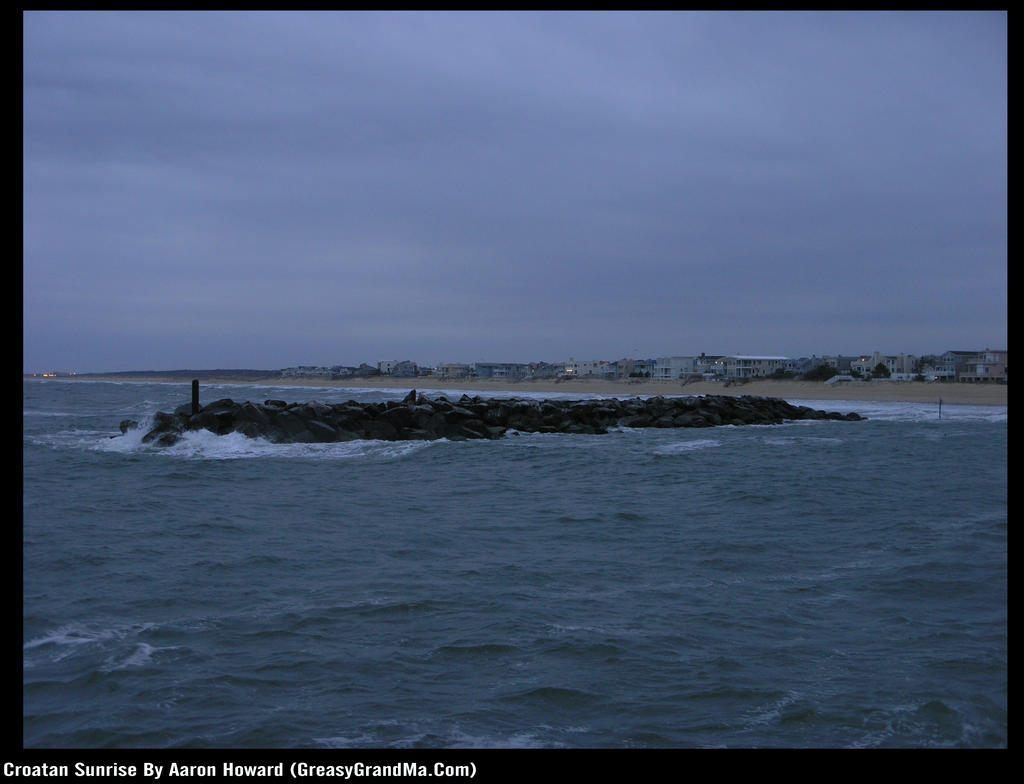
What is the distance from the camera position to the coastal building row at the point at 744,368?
2675 inches

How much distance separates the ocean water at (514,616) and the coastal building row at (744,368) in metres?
30.2

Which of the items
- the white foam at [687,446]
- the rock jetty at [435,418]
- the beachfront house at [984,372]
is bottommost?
the white foam at [687,446]

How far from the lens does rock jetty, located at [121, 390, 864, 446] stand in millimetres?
23438

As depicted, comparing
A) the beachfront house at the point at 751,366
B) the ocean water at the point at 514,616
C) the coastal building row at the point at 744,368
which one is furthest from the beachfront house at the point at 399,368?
the ocean water at the point at 514,616

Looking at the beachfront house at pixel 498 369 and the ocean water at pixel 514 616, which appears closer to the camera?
the ocean water at pixel 514 616

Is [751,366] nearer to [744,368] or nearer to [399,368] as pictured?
[744,368]

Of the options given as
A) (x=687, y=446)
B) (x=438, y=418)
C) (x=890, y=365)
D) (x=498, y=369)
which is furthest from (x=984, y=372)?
(x=498, y=369)

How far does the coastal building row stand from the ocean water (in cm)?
3023

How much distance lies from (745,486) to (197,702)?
11.9m

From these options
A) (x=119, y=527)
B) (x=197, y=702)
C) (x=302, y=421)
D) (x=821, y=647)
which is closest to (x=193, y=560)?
(x=119, y=527)

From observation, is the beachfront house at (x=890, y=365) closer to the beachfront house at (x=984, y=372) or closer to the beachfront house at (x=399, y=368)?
the beachfront house at (x=984, y=372)

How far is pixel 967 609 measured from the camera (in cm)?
677

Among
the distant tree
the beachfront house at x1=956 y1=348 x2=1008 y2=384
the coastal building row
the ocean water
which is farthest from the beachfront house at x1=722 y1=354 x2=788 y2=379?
the ocean water

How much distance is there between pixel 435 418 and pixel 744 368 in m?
73.9
